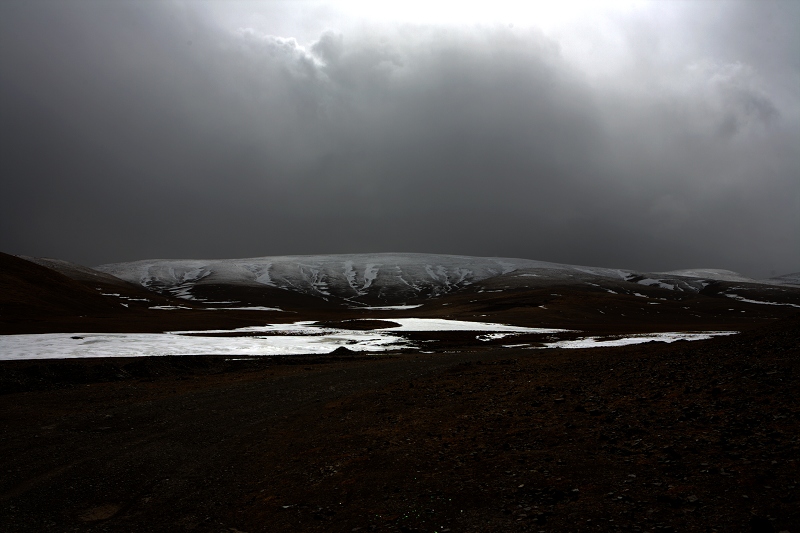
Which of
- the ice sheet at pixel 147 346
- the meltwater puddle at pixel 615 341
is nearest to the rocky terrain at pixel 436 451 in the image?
the ice sheet at pixel 147 346

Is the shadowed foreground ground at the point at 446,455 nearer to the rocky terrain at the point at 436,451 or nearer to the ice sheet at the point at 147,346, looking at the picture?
the rocky terrain at the point at 436,451

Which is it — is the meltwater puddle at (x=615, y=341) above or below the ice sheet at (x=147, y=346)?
below

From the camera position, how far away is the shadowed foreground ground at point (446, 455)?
8.87 meters

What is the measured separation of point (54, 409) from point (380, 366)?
19390 millimetres

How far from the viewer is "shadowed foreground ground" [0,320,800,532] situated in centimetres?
887

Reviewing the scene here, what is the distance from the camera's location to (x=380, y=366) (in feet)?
116

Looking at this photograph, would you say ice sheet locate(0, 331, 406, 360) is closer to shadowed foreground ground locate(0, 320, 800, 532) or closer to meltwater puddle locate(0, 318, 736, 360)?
meltwater puddle locate(0, 318, 736, 360)

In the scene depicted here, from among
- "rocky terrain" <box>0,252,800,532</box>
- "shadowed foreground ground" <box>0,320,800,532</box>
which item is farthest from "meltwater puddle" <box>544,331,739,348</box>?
"shadowed foreground ground" <box>0,320,800,532</box>

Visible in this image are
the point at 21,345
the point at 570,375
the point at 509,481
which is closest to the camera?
the point at 509,481

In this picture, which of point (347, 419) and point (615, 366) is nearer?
point (347, 419)

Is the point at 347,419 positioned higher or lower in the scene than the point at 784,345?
lower

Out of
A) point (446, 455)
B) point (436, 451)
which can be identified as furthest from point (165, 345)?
point (446, 455)

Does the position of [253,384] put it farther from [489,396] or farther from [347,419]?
[489,396]

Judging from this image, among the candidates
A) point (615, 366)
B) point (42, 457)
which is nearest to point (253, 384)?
point (42, 457)
